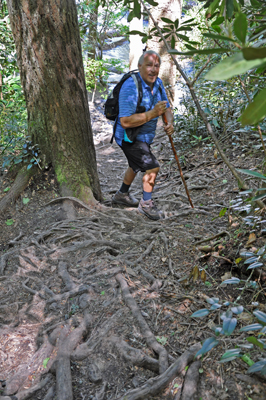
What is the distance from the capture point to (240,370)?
5.50 ft

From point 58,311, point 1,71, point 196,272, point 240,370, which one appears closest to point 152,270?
point 196,272

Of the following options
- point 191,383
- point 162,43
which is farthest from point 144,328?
point 162,43

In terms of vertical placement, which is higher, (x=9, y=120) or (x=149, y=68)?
(x=149, y=68)

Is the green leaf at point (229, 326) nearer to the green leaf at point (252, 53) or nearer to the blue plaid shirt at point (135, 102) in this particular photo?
the green leaf at point (252, 53)

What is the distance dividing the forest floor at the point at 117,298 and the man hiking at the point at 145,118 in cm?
55

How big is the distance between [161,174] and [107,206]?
1944 millimetres

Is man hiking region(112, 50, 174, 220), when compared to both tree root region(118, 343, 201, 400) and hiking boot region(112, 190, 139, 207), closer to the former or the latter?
hiking boot region(112, 190, 139, 207)

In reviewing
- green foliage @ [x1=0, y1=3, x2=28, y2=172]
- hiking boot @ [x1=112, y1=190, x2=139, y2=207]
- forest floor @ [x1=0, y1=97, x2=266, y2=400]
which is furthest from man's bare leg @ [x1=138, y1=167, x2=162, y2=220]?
green foliage @ [x1=0, y1=3, x2=28, y2=172]

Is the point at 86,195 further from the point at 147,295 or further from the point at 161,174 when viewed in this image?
the point at 161,174

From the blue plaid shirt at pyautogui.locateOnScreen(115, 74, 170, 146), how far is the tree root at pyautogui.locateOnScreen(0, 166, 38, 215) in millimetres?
1194

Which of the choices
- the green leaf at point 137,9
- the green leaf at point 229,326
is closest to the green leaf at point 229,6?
the green leaf at point 137,9

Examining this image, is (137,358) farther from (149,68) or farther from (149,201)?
(149,68)

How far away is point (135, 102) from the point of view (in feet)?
11.7

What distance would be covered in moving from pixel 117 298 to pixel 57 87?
2.47 m
